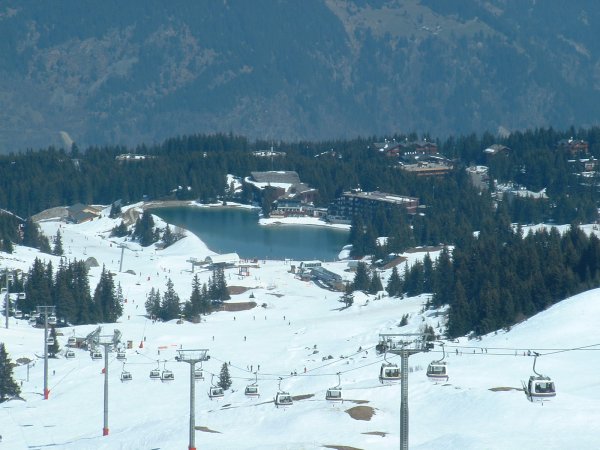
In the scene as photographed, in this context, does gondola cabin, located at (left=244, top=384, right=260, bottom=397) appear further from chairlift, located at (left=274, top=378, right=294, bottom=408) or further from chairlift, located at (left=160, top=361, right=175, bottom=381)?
chairlift, located at (left=160, top=361, right=175, bottom=381)

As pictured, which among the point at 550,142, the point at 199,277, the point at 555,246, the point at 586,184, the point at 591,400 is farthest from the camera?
the point at 550,142

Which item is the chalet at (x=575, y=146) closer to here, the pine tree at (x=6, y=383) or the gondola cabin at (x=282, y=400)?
the pine tree at (x=6, y=383)

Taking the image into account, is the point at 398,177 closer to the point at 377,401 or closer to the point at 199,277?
the point at 199,277

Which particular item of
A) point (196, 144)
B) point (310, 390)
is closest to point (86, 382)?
point (310, 390)

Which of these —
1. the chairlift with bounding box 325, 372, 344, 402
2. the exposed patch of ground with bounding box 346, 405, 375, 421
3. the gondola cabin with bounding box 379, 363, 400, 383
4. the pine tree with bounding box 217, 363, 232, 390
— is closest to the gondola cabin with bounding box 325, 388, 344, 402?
the chairlift with bounding box 325, 372, 344, 402

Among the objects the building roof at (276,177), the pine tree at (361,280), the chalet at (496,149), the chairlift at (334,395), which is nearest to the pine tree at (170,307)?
the pine tree at (361,280)
